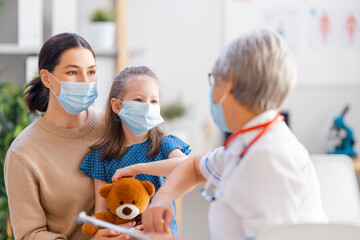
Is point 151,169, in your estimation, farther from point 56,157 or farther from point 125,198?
point 56,157

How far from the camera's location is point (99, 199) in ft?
4.99

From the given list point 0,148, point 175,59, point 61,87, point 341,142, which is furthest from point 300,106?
point 61,87

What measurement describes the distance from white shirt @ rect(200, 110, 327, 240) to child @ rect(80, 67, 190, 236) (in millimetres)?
455

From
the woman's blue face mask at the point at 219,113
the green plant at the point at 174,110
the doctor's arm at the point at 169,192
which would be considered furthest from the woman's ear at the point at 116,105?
the green plant at the point at 174,110

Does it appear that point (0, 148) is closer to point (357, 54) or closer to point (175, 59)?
point (175, 59)

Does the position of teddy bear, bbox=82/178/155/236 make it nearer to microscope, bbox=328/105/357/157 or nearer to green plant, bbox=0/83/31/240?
green plant, bbox=0/83/31/240

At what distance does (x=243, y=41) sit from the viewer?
1.09 m

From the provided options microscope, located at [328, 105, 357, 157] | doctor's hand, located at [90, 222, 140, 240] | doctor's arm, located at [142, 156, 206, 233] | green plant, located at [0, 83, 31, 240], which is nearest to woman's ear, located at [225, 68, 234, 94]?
doctor's arm, located at [142, 156, 206, 233]

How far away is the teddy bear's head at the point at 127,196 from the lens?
1.40 m

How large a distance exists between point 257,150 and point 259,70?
0.56 feet

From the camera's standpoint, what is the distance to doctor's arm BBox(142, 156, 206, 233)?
1.19 m

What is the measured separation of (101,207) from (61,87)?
0.41 metres

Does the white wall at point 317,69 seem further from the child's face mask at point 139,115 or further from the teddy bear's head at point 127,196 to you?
the teddy bear's head at point 127,196

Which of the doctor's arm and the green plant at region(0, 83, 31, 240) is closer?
the doctor's arm
